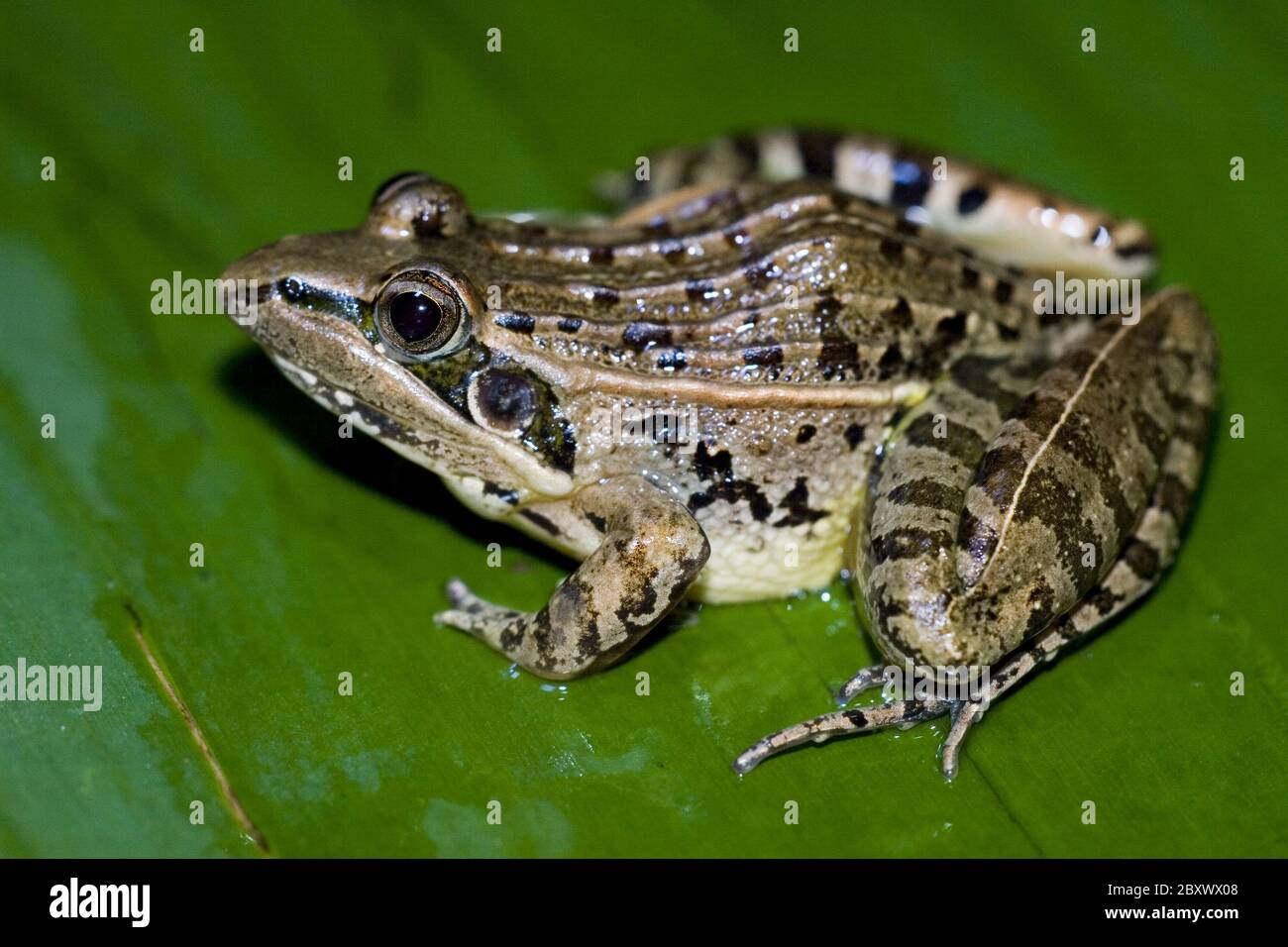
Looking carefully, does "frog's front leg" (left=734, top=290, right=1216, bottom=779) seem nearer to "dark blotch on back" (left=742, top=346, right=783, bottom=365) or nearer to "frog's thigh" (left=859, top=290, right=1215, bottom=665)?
"frog's thigh" (left=859, top=290, right=1215, bottom=665)

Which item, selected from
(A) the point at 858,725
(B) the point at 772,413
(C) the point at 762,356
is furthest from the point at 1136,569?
(C) the point at 762,356

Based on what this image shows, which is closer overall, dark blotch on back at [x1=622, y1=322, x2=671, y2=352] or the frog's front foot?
the frog's front foot

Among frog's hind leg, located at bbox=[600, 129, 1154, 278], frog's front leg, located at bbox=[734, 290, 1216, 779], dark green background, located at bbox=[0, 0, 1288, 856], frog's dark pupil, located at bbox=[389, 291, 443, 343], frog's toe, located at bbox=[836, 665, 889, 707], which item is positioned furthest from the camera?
frog's hind leg, located at bbox=[600, 129, 1154, 278]

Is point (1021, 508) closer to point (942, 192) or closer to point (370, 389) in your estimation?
point (942, 192)

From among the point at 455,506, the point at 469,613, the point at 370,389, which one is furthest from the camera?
the point at 455,506

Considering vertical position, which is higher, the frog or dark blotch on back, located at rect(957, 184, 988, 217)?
dark blotch on back, located at rect(957, 184, 988, 217)

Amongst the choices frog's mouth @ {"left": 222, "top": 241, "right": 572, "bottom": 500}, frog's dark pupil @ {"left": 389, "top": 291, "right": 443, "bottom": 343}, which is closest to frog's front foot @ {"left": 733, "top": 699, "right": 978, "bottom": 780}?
frog's mouth @ {"left": 222, "top": 241, "right": 572, "bottom": 500}
